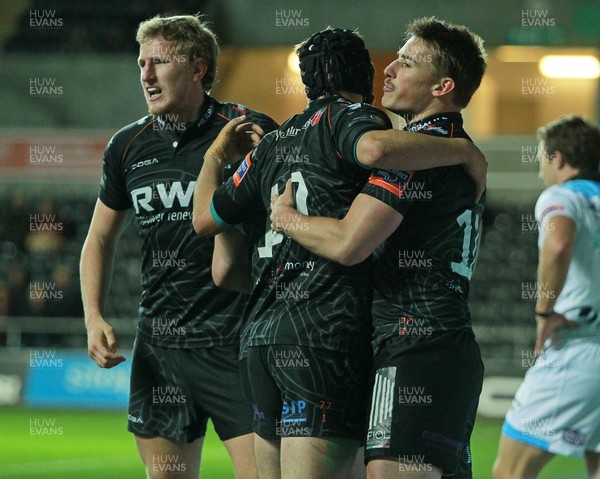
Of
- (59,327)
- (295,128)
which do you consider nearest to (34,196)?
(59,327)

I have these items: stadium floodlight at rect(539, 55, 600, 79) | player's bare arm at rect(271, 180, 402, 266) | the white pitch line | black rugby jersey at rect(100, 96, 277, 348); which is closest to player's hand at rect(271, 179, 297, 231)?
player's bare arm at rect(271, 180, 402, 266)

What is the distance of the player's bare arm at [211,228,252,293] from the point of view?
153 inches

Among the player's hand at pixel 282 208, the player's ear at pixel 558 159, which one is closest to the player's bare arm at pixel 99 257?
the player's hand at pixel 282 208

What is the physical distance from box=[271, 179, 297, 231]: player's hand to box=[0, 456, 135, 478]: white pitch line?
5206mm

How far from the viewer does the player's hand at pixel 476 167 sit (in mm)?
3381

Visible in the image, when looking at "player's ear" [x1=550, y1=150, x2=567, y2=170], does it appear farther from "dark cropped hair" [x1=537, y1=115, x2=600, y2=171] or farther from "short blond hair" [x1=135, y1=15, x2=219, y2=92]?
"short blond hair" [x1=135, y1=15, x2=219, y2=92]

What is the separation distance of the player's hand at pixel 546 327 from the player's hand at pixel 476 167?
157 cm

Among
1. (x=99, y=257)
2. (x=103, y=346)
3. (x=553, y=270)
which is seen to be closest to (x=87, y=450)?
(x=99, y=257)

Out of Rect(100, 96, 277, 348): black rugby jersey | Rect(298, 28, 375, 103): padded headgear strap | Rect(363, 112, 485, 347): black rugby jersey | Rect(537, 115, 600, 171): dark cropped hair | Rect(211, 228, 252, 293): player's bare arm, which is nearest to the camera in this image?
Rect(363, 112, 485, 347): black rugby jersey

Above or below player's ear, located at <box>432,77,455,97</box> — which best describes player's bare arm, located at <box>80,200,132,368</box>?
below

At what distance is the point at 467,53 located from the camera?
3.55 m

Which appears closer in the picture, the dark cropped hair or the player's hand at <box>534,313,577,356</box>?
the player's hand at <box>534,313,577,356</box>

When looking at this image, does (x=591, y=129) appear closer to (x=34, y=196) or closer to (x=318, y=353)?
(x=318, y=353)

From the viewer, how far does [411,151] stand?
323 centimetres
